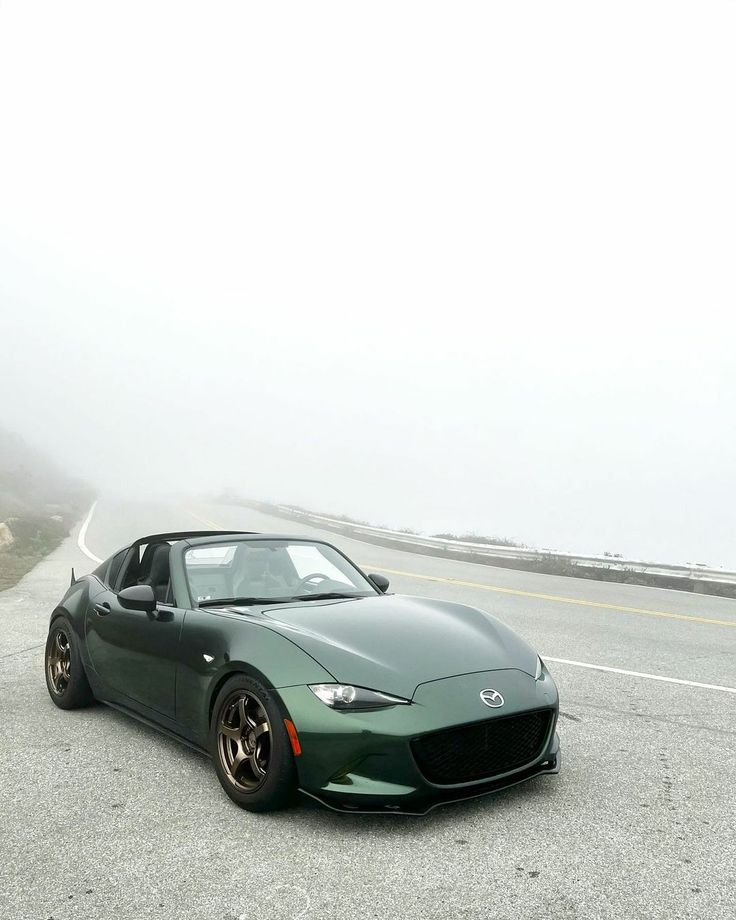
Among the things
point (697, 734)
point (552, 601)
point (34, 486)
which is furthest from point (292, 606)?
point (34, 486)

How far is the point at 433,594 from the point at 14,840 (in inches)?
405

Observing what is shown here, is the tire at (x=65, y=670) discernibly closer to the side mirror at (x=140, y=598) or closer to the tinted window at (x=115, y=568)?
the tinted window at (x=115, y=568)

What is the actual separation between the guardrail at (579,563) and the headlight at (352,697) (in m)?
13.4

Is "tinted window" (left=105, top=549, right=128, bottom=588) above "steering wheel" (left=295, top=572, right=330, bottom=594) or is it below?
below

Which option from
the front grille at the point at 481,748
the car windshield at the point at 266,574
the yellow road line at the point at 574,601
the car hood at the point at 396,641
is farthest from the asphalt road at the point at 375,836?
the yellow road line at the point at 574,601

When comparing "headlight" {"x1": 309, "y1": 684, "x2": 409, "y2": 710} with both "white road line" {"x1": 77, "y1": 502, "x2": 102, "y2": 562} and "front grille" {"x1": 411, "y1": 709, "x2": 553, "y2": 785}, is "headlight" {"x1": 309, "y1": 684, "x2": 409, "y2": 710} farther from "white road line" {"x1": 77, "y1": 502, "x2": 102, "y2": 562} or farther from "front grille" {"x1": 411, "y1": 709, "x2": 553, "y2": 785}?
"white road line" {"x1": 77, "y1": 502, "x2": 102, "y2": 562}

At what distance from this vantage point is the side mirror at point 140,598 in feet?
16.4

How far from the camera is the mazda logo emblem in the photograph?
4.06m

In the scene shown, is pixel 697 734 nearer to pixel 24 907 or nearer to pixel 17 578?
pixel 24 907

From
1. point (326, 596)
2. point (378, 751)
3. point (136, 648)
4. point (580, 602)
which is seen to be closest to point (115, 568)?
point (136, 648)

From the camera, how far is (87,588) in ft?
20.7

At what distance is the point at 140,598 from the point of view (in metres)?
5.01

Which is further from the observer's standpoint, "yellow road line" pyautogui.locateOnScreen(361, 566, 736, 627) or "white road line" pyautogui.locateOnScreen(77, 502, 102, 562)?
"white road line" pyautogui.locateOnScreen(77, 502, 102, 562)

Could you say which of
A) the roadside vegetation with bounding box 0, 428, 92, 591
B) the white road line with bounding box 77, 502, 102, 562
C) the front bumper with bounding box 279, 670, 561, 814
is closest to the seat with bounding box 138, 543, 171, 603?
the front bumper with bounding box 279, 670, 561, 814
